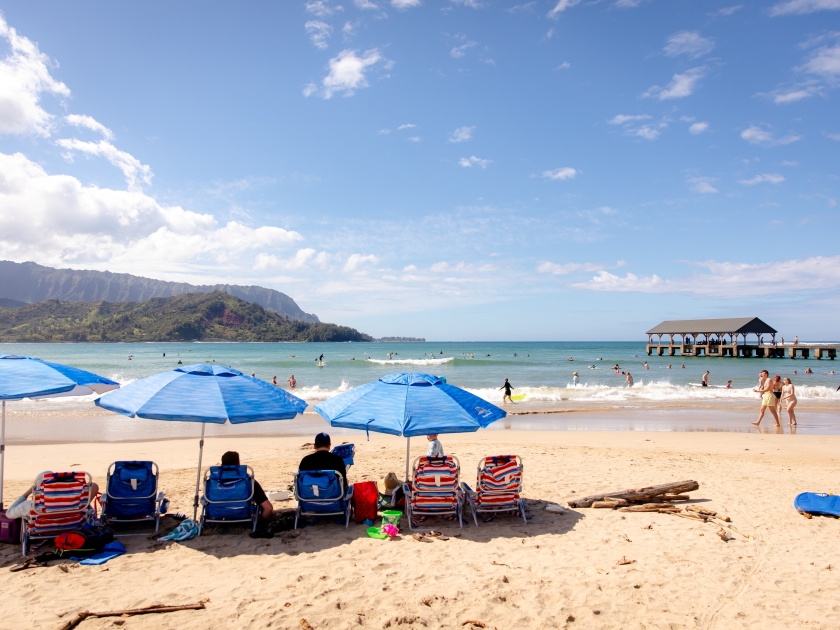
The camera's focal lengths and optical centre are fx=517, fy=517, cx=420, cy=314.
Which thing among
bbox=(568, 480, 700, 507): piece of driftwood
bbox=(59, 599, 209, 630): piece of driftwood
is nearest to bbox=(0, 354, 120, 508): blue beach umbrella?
bbox=(59, 599, 209, 630): piece of driftwood

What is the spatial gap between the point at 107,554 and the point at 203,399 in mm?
1733

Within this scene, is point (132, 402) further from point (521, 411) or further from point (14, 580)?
point (521, 411)

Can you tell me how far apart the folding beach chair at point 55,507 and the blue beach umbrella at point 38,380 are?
0.81m

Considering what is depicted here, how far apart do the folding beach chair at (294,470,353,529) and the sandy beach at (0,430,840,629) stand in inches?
8.7

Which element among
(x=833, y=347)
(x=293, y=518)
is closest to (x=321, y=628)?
(x=293, y=518)

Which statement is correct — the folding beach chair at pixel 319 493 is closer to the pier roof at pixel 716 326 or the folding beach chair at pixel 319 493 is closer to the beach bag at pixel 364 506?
the beach bag at pixel 364 506

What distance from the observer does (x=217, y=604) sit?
4176mm

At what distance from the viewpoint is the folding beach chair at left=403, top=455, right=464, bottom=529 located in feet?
20.1

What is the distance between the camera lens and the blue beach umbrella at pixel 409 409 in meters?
5.57

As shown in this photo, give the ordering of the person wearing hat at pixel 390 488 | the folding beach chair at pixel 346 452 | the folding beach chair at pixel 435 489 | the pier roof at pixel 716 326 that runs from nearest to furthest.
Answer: the folding beach chair at pixel 435 489 → the person wearing hat at pixel 390 488 → the folding beach chair at pixel 346 452 → the pier roof at pixel 716 326

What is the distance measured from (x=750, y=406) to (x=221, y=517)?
77.6 feet

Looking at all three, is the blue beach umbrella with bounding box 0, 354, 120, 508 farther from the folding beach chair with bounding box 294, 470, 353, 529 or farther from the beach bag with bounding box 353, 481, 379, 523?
the beach bag with bounding box 353, 481, 379, 523

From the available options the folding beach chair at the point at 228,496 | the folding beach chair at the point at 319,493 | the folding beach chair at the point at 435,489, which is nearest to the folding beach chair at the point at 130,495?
the folding beach chair at the point at 228,496

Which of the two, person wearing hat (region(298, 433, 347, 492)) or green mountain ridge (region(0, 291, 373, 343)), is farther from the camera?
green mountain ridge (region(0, 291, 373, 343))
